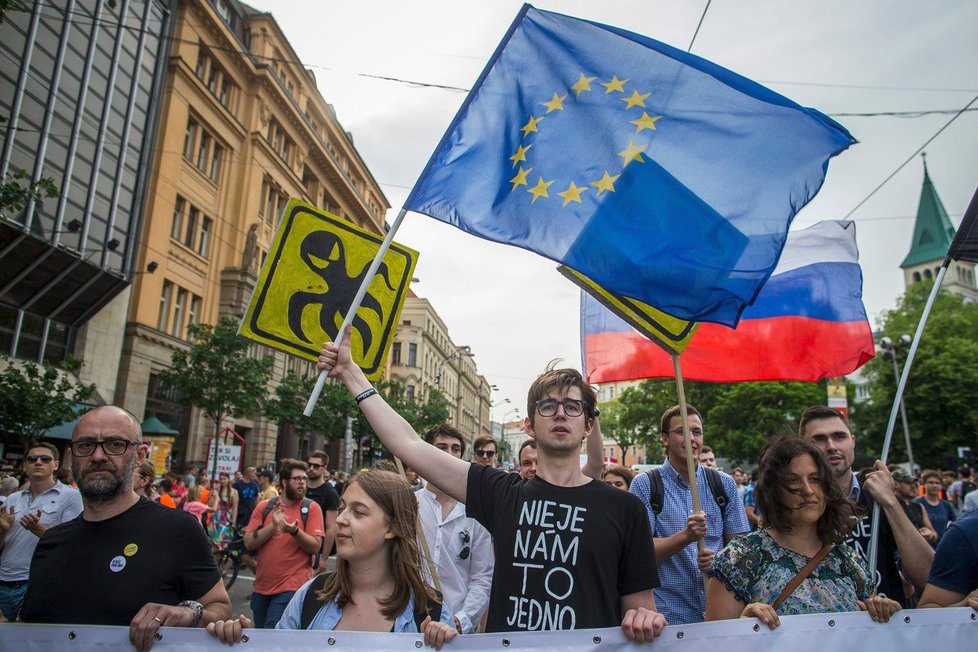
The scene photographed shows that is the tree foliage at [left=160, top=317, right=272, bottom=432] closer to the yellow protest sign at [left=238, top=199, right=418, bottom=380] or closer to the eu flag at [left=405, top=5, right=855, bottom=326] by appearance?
the yellow protest sign at [left=238, top=199, right=418, bottom=380]

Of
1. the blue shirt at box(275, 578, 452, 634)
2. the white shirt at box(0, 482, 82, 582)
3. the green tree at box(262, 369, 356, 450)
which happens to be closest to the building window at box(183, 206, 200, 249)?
the green tree at box(262, 369, 356, 450)

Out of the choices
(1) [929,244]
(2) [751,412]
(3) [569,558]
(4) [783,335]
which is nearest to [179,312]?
(4) [783,335]

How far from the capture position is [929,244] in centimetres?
9581

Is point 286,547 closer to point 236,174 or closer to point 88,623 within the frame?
point 88,623

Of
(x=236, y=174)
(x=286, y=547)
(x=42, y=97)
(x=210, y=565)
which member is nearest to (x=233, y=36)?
(x=236, y=174)

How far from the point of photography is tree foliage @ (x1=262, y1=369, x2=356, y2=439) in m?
29.8

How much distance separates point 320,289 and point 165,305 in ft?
92.9

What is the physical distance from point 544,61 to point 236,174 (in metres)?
34.1

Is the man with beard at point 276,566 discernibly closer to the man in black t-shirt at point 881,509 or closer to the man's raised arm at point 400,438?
the man's raised arm at point 400,438

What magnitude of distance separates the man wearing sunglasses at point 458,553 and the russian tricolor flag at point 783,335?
1424 millimetres

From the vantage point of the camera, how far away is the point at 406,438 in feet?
9.29

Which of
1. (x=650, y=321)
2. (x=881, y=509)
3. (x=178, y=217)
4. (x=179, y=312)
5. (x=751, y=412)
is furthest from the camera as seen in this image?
(x=751, y=412)

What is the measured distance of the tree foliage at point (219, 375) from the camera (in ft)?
79.9

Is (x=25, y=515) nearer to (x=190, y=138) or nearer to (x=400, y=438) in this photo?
(x=400, y=438)
